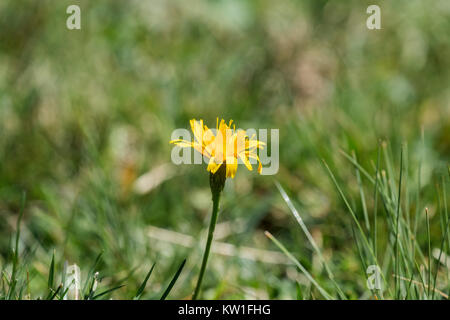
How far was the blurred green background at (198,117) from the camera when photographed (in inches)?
61.3

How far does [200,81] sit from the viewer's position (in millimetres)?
2385

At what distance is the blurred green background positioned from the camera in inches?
61.3

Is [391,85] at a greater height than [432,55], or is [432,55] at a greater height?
[432,55]

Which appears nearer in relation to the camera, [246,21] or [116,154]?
[116,154]

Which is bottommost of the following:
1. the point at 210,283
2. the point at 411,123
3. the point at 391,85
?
the point at 210,283

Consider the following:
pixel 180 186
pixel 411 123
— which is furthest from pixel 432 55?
pixel 180 186

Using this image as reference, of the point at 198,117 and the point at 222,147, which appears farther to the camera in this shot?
the point at 198,117

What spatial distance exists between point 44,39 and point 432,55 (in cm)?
205

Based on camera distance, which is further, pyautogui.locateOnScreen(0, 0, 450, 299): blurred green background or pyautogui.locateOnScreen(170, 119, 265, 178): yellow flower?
pyautogui.locateOnScreen(0, 0, 450, 299): blurred green background

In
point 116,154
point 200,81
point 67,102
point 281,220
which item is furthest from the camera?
point 200,81

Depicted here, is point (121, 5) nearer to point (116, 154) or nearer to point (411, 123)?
point (116, 154)

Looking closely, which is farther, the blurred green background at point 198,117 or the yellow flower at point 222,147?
the blurred green background at point 198,117

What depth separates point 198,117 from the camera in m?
2.16
